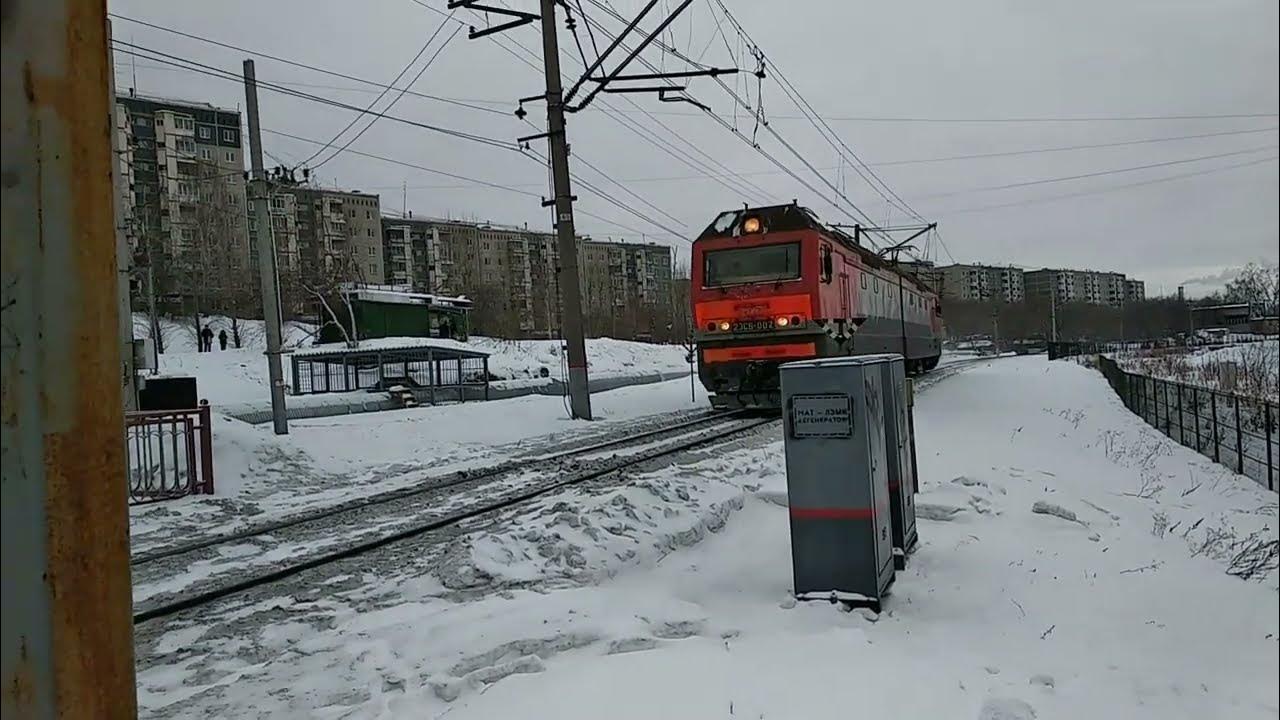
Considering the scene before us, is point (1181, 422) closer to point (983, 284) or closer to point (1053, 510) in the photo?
point (1053, 510)

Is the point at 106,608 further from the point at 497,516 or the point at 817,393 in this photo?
the point at 497,516

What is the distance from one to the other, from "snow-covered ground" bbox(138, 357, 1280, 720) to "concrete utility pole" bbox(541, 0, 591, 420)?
32.5ft

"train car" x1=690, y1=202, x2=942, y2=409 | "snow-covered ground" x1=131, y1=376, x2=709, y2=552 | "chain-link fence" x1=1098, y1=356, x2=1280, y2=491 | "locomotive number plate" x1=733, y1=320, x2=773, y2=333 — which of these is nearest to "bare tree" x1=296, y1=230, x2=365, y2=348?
"snow-covered ground" x1=131, y1=376, x2=709, y2=552

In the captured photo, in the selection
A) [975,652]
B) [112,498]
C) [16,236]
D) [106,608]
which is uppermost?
[16,236]

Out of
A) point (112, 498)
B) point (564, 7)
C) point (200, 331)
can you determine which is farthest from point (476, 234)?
point (112, 498)

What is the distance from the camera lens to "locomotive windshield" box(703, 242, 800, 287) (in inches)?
592

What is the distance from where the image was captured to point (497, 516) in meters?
7.82

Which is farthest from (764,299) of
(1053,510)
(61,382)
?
(61,382)

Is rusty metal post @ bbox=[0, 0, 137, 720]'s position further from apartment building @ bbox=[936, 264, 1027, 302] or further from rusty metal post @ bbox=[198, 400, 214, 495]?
apartment building @ bbox=[936, 264, 1027, 302]

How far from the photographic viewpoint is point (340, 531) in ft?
25.6

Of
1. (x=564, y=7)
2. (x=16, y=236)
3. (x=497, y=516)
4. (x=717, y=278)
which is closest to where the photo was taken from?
(x=16, y=236)

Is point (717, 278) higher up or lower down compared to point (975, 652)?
higher up

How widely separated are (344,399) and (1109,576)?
70.8 ft

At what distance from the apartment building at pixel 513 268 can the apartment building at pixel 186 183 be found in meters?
17.8
